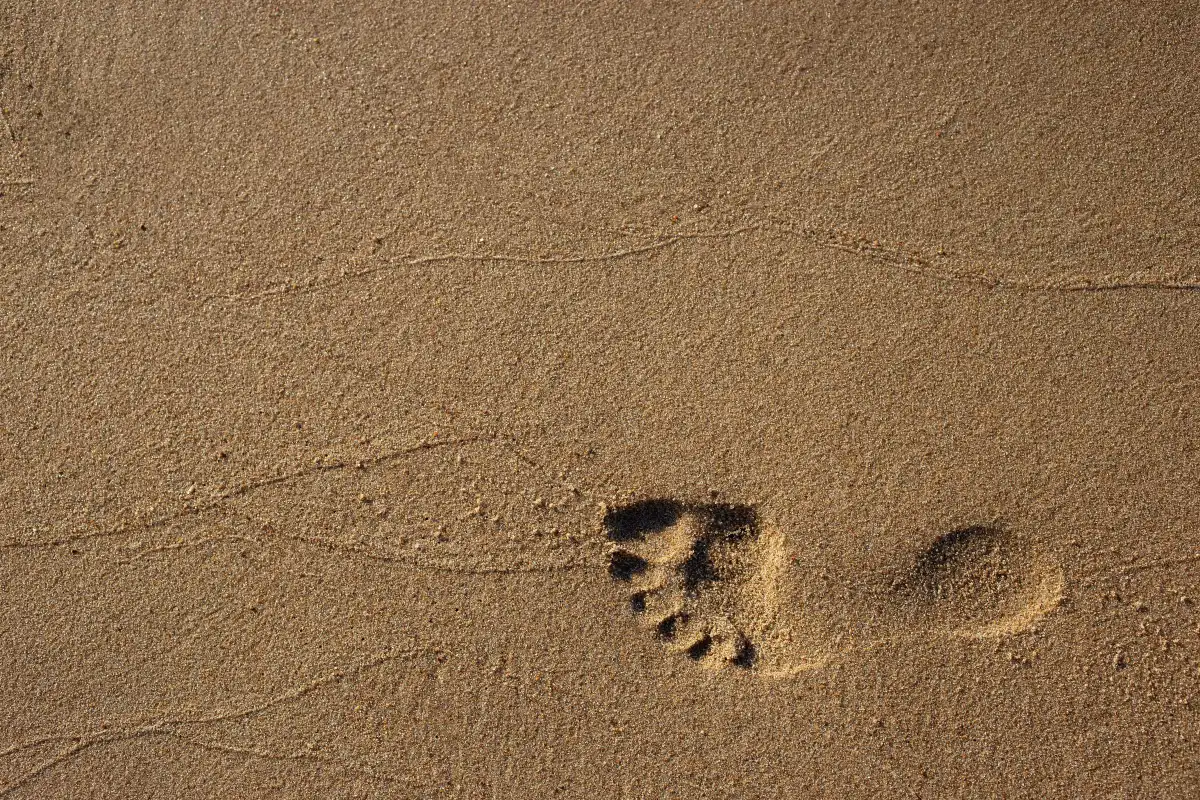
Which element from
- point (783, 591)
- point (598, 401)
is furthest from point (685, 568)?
point (598, 401)

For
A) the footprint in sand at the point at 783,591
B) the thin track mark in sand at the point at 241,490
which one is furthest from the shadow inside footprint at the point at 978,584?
the thin track mark in sand at the point at 241,490

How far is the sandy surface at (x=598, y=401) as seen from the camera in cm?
204

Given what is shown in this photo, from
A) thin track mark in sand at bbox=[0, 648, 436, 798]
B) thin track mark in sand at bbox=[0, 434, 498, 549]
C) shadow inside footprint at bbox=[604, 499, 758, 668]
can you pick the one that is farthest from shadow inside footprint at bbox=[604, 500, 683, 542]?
thin track mark in sand at bbox=[0, 648, 436, 798]

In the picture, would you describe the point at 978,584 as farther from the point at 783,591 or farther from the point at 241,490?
the point at 241,490

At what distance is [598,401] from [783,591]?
2.53 feet

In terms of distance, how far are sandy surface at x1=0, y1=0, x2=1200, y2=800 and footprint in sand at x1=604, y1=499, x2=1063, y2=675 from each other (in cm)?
1

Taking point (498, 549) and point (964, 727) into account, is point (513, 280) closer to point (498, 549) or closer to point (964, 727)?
point (498, 549)

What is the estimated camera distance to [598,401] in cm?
210

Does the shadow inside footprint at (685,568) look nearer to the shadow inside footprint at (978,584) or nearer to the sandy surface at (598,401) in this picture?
the sandy surface at (598,401)

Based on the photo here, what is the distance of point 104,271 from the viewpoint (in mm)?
2152

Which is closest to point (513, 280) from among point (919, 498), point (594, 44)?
point (594, 44)

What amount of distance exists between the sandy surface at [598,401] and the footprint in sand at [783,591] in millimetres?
13

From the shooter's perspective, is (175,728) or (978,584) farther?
(175,728)

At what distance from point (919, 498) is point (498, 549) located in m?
1.24
